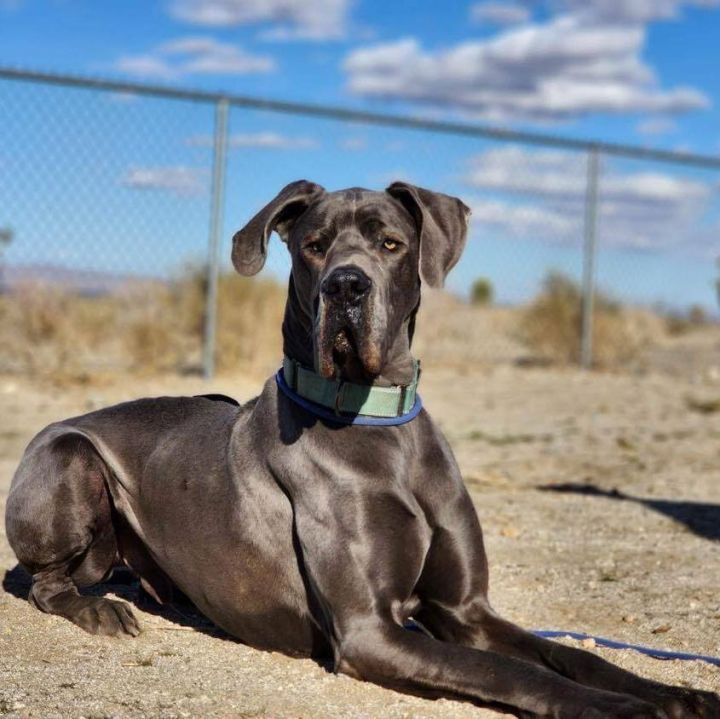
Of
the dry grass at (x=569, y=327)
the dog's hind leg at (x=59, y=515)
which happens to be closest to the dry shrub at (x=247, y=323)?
the dry grass at (x=569, y=327)

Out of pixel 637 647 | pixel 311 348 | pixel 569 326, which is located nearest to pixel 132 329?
pixel 569 326

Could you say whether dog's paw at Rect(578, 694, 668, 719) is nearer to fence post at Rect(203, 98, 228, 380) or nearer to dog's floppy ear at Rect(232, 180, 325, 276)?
dog's floppy ear at Rect(232, 180, 325, 276)

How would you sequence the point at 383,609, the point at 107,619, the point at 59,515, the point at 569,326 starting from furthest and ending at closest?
the point at 569,326, the point at 59,515, the point at 107,619, the point at 383,609

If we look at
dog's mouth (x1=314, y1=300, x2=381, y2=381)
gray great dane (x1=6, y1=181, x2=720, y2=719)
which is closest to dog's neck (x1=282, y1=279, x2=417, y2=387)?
gray great dane (x1=6, y1=181, x2=720, y2=719)

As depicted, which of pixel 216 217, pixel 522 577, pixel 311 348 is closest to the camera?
pixel 311 348

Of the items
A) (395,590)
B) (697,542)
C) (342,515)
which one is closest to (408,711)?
(395,590)

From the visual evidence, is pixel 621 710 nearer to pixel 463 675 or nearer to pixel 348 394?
pixel 463 675

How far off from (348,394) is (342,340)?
204mm

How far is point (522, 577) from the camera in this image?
507 cm

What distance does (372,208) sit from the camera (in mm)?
3848

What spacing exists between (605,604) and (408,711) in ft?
5.31

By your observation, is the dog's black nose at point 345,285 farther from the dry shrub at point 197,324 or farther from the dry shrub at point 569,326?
the dry shrub at point 569,326

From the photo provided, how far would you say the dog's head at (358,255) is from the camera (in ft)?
11.8

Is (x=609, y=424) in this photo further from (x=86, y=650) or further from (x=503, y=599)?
(x=86, y=650)
